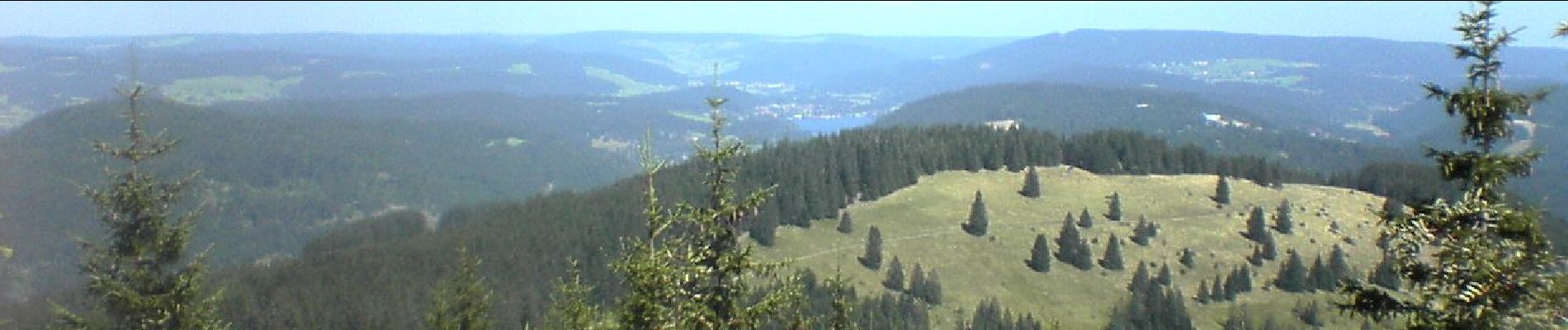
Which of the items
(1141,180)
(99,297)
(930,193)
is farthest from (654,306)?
(1141,180)

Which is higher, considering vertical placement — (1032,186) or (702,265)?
(702,265)

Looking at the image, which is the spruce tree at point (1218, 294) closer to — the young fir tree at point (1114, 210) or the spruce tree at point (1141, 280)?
the spruce tree at point (1141, 280)

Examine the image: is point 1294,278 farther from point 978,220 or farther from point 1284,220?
point 978,220

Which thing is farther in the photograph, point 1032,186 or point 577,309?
point 1032,186

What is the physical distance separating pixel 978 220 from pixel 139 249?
11442 cm

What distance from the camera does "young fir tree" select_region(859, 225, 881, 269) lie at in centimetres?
11938

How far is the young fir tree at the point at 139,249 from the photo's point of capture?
31.9m

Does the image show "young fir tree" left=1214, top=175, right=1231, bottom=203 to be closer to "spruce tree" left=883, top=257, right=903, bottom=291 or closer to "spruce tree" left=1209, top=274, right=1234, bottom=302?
"spruce tree" left=1209, top=274, right=1234, bottom=302

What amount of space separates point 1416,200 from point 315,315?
128594 millimetres

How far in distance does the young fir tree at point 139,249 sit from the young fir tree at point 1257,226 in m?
140

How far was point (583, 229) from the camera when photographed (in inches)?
6437

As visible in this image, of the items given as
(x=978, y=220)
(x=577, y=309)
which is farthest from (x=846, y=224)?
(x=577, y=309)

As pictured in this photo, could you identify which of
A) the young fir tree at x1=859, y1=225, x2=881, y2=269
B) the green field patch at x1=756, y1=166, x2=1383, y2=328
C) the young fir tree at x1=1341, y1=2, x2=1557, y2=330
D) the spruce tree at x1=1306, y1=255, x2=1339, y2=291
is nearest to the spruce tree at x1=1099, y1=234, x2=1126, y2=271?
the green field patch at x1=756, y1=166, x2=1383, y2=328

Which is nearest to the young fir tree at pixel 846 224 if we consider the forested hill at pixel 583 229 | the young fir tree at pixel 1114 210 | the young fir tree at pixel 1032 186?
the forested hill at pixel 583 229
